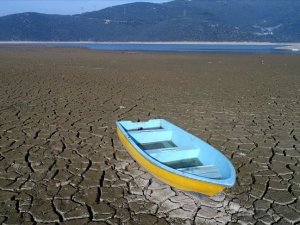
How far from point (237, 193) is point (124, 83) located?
8.42 meters

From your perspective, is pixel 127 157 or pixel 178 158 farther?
pixel 127 157

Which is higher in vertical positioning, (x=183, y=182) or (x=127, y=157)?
(x=183, y=182)

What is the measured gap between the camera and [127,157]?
4.48 meters

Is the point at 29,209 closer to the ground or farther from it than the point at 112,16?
closer to the ground

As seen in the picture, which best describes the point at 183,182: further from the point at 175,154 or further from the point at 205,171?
the point at 175,154

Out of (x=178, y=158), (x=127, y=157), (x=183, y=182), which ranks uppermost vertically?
(x=183, y=182)

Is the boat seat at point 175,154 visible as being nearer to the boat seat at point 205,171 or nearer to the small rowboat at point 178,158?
the small rowboat at point 178,158

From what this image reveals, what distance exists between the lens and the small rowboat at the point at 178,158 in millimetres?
2930

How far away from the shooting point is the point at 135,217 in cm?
301

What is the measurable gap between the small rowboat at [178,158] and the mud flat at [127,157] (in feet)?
0.98

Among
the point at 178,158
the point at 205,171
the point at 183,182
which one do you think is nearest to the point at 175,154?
the point at 178,158

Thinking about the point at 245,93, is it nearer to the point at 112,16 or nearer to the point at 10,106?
the point at 10,106

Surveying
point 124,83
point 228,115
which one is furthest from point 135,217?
point 124,83

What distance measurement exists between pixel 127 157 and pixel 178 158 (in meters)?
0.95
